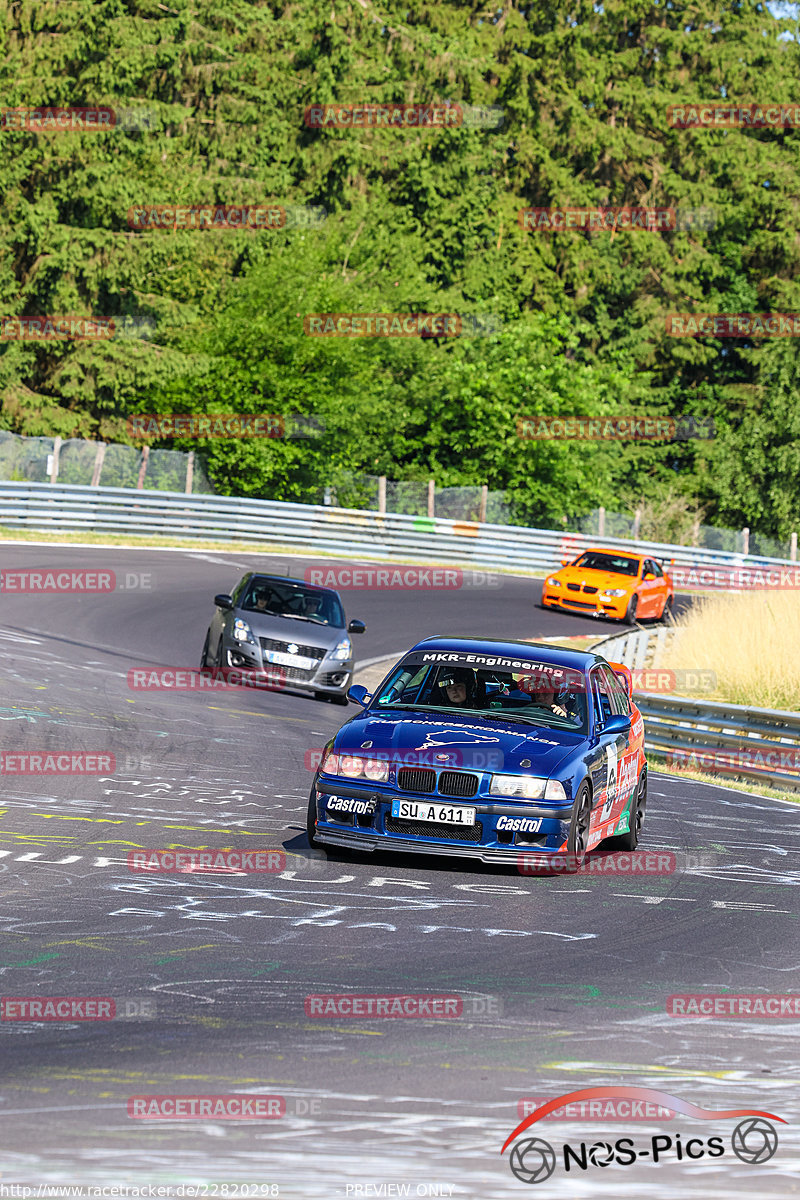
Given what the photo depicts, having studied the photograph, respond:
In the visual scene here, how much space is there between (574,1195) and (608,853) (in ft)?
22.3

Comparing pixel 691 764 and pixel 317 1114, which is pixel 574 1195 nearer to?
pixel 317 1114

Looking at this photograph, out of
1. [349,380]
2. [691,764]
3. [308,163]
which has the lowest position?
[691,764]

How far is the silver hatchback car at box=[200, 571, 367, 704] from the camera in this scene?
20.0 metres

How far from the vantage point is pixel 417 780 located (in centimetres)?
972

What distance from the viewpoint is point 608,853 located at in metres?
11.4

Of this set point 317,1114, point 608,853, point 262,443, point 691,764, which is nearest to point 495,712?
point 608,853

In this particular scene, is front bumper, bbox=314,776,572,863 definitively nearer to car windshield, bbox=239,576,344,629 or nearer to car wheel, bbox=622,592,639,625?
car windshield, bbox=239,576,344,629

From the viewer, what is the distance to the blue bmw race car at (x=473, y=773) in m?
9.65
